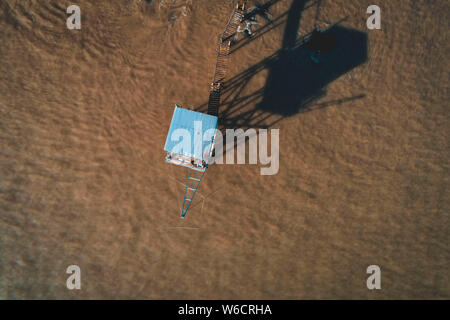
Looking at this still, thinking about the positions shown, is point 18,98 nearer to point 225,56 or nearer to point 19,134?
point 19,134

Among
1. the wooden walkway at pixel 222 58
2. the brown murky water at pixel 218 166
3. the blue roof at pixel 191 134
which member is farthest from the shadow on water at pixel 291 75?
the blue roof at pixel 191 134

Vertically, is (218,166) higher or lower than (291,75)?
lower

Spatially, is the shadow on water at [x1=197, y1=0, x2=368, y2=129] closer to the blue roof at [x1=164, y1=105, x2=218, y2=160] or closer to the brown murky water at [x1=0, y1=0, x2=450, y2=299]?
the brown murky water at [x1=0, y1=0, x2=450, y2=299]

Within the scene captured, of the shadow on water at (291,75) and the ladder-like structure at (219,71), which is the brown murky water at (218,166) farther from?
the ladder-like structure at (219,71)

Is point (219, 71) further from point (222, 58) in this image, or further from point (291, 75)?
point (291, 75)

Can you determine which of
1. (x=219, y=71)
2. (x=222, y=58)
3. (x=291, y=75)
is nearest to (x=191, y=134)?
(x=219, y=71)
